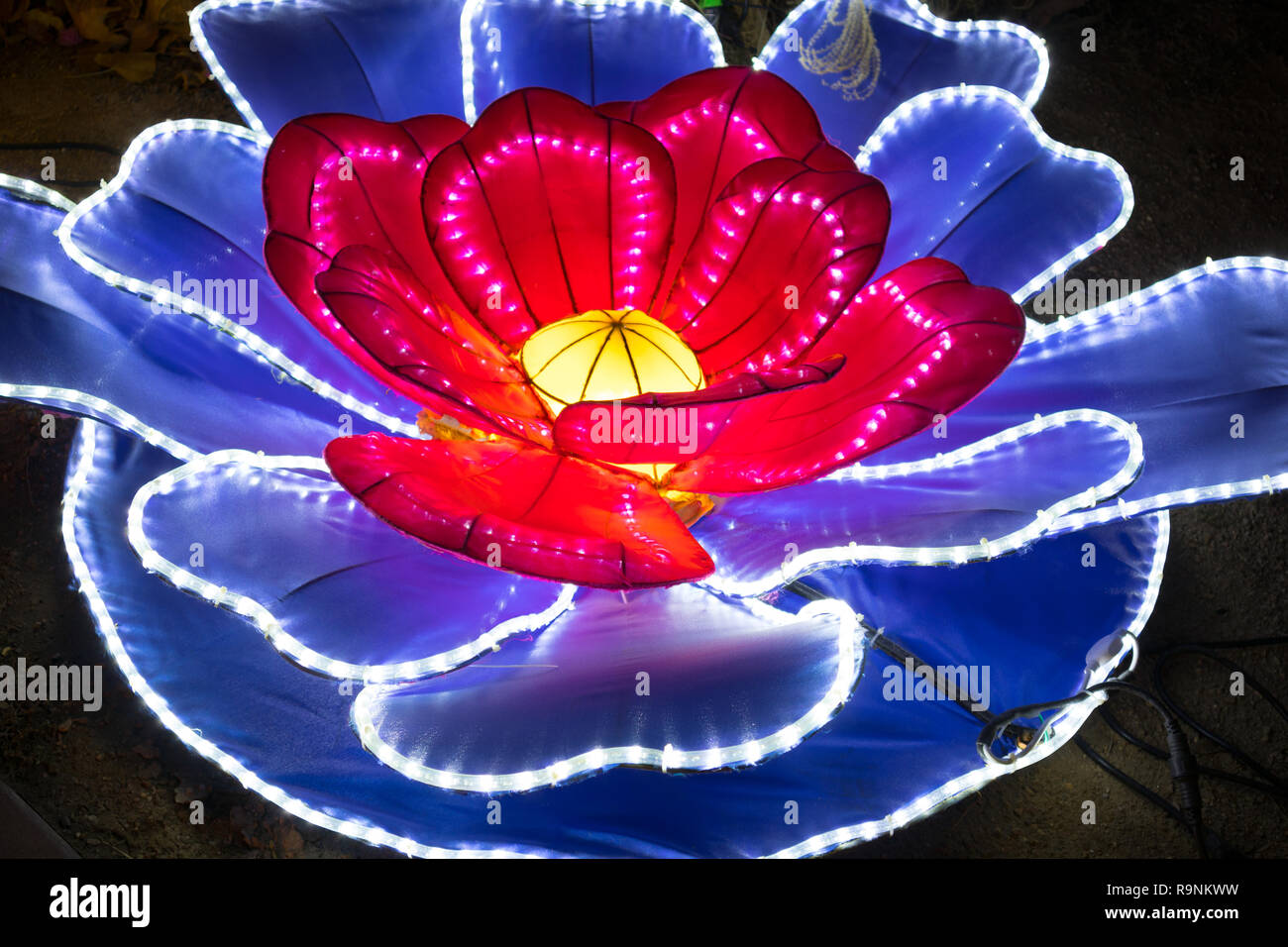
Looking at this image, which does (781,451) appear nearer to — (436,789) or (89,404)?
(436,789)

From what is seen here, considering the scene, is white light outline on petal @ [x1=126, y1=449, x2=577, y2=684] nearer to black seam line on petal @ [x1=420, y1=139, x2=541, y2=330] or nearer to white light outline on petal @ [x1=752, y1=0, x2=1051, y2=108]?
black seam line on petal @ [x1=420, y1=139, x2=541, y2=330]

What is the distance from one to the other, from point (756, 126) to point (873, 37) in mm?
311

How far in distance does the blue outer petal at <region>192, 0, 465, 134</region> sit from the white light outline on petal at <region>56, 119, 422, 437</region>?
56 millimetres

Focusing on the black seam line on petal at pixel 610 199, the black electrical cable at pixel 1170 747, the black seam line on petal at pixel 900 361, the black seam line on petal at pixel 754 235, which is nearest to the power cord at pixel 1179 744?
the black electrical cable at pixel 1170 747

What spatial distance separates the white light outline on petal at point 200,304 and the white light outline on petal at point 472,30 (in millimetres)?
235

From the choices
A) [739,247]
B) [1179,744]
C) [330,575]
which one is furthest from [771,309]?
[1179,744]

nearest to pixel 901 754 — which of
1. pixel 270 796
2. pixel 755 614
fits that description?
pixel 755 614

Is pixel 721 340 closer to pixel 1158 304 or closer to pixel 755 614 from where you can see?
pixel 755 614

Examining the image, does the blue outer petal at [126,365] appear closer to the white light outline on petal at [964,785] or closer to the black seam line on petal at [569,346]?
the black seam line on petal at [569,346]

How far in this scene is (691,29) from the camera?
1.38 m

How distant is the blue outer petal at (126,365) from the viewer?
111 centimetres

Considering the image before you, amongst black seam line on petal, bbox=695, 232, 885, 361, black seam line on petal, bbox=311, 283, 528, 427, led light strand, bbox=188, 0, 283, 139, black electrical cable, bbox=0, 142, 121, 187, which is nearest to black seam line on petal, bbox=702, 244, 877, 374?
black seam line on petal, bbox=695, 232, 885, 361

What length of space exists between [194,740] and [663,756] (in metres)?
0.56

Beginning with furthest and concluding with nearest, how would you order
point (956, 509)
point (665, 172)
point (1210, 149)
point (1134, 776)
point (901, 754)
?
point (1210, 149)
point (1134, 776)
point (901, 754)
point (665, 172)
point (956, 509)
